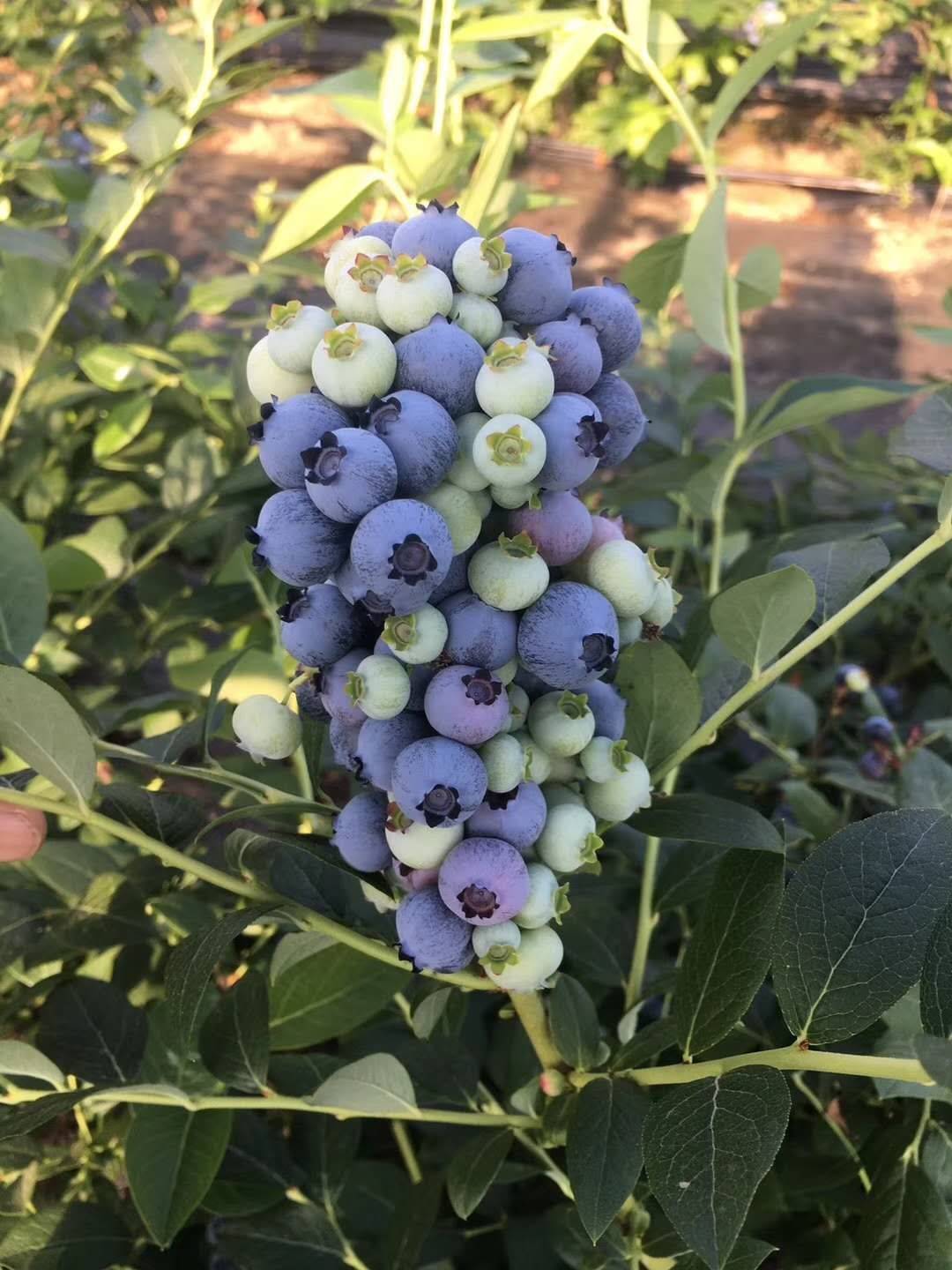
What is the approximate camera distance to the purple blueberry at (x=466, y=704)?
Answer: 1.44 feet

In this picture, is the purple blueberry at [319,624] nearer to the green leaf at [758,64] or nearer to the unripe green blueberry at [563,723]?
the unripe green blueberry at [563,723]

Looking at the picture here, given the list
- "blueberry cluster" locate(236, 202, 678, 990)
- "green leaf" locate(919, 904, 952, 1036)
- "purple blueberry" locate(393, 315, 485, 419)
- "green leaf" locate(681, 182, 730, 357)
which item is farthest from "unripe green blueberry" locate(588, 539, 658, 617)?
"green leaf" locate(681, 182, 730, 357)

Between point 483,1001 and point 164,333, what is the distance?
1.05 m

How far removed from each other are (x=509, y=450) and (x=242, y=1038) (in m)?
0.45

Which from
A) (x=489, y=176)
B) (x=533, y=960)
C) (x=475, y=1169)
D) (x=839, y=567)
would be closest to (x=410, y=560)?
(x=533, y=960)

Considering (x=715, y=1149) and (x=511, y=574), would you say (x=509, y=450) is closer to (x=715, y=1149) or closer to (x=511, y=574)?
(x=511, y=574)

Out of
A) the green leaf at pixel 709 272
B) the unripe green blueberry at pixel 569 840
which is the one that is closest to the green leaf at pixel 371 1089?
the unripe green blueberry at pixel 569 840

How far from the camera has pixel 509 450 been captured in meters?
0.42

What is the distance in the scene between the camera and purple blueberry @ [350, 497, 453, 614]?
40 cm

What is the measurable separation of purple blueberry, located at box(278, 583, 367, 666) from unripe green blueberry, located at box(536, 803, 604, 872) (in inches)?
5.5

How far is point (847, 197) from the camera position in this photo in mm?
4352

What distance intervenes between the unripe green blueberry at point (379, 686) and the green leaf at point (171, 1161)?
0.37 m

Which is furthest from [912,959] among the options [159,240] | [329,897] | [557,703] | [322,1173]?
[159,240]

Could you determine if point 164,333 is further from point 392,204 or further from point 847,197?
point 847,197
